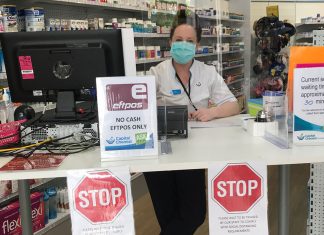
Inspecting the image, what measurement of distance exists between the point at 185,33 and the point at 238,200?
4.62ft

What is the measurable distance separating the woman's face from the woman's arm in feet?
1.53

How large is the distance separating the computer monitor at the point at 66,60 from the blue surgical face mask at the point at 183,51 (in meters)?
0.77

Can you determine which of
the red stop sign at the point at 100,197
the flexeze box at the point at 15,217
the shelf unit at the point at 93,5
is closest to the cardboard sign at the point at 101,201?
the red stop sign at the point at 100,197

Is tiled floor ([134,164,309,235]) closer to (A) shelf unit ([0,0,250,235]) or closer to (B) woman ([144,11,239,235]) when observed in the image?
(A) shelf unit ([0,0,250,235])

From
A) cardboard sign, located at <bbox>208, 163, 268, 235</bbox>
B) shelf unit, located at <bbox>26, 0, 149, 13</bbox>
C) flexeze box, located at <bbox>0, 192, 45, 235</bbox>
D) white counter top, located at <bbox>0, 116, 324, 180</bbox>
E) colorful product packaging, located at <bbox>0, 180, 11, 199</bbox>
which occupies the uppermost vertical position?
shelf unit, located at <bbox>26, 0, 149, 13</bbox>

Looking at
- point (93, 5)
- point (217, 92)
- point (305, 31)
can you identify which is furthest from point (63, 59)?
point (305, 31)

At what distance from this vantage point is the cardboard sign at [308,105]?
5.69 ft

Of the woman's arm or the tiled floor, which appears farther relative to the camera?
the tiled floor

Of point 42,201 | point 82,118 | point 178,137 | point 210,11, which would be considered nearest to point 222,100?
point 178,137

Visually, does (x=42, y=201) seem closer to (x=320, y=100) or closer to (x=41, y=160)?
(x=41, y=160)

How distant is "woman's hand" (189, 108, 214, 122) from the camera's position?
2.44 metres

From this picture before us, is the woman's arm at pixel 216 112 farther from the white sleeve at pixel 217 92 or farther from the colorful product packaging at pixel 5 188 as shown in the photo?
the colorful product packaging at pixel 5 188

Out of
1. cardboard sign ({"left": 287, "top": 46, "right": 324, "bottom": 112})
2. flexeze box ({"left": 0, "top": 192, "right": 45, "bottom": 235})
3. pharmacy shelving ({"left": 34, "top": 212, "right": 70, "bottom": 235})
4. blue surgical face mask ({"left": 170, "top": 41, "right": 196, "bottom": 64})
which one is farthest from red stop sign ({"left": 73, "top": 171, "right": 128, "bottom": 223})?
pharmacy shelving ({"left": 34, "top": 212, "right": 70, "bottom": 235})

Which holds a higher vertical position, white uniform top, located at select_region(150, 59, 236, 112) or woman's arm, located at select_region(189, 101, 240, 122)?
white uniform top, located at select_region(150, 59, 236, 112)
